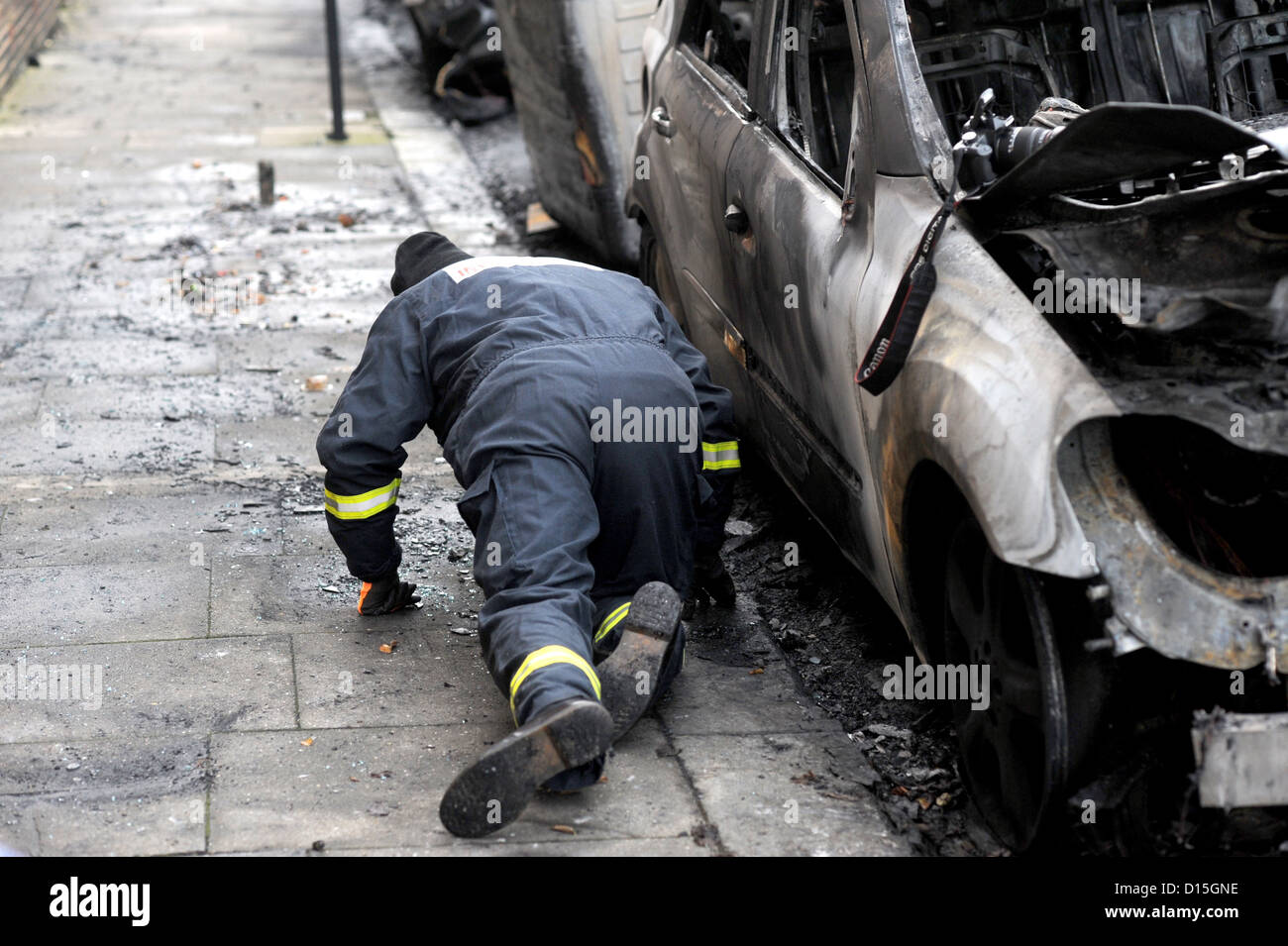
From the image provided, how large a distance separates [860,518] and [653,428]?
1.81 feet

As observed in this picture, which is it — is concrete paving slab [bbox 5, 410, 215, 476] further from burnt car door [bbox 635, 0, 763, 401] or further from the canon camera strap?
the canon camera strap

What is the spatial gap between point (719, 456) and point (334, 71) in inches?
285

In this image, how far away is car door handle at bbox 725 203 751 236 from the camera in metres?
4.14

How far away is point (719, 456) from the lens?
3.96 m

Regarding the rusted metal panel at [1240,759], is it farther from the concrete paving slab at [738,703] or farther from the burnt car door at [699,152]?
the burnt car door at [699,152]

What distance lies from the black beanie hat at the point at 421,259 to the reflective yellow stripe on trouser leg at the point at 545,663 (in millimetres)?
1364

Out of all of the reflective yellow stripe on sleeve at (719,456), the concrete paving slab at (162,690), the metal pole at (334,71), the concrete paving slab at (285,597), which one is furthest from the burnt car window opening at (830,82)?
the metal pole at (334,71)

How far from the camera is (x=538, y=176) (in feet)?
26.9

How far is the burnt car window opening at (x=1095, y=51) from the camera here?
422cm

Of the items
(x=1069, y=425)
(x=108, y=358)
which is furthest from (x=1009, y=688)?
(x=108, y=358)

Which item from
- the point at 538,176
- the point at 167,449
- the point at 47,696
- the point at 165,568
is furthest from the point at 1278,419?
the point at 538,176

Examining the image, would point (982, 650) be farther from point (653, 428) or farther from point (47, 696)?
point (47, 696)

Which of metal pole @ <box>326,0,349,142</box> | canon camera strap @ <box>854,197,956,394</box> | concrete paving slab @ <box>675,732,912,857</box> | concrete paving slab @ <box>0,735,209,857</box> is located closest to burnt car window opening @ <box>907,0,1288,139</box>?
canon camera strap @ <box>854,197,956,394</box>

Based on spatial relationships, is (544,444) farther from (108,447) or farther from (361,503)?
(108,447)
